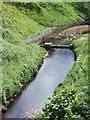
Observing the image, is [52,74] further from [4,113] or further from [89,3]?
[89,3]

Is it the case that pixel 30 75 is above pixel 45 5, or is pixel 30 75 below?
below

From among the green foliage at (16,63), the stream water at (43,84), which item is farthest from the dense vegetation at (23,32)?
the stream water at (43,84)

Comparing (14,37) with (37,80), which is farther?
(14,37)

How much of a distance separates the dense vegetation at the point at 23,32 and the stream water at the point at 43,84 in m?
0.91

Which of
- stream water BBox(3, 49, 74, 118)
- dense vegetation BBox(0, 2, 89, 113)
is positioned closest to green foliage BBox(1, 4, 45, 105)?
dense vegetation BBox(0, 2, 89, 113)

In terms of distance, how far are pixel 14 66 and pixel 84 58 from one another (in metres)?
8.07

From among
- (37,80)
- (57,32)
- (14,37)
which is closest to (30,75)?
(37,80)

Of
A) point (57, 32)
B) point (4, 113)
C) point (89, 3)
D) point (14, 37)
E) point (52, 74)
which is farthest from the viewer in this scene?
point (89, 3)

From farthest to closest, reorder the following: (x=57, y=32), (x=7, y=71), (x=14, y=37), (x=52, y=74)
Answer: (x=57, y=32)
(x=14, y=37)
(x=52, y=74)
(x=7, y=71)

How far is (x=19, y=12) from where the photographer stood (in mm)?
73500

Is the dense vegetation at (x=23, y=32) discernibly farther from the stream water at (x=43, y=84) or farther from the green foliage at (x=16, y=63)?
the stream water at (x=43, y=84)

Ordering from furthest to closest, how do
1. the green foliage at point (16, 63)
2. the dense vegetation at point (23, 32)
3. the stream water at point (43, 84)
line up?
the dense vegetation at point (23, 32), the green foliage at point (16, 63), the stream water at point (43, 84)

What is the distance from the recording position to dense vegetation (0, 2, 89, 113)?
141 feet

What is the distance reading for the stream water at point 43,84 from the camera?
37494 mm
